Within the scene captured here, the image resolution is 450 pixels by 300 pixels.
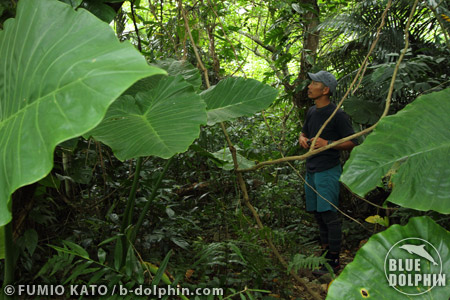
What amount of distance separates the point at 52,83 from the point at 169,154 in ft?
2.22

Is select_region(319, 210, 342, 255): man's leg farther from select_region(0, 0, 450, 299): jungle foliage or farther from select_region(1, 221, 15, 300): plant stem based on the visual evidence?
select_region(1, 221, 15, 300): plant stem

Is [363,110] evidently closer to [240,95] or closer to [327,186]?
[327,186]

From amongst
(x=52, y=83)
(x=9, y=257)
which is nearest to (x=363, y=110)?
(x=9, y=257)

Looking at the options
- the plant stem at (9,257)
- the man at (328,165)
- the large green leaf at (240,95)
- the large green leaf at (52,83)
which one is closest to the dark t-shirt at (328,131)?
the man at (328,165)

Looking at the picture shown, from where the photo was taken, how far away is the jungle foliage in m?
0.71

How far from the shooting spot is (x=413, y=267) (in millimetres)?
1039

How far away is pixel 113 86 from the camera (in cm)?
63

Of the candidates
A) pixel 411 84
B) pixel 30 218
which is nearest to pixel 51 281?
pixel 30 218

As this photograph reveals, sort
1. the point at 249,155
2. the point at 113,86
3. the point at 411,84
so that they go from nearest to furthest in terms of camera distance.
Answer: the point at 113,86 < the point at 411,84 < the point at 249,155

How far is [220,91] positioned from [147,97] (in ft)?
1.68

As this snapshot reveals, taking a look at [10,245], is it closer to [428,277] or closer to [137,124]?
[137,124]

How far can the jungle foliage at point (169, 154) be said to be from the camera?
713mm

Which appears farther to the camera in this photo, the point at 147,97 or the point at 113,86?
the point at 147,97

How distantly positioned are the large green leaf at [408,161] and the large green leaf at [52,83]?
75cm
